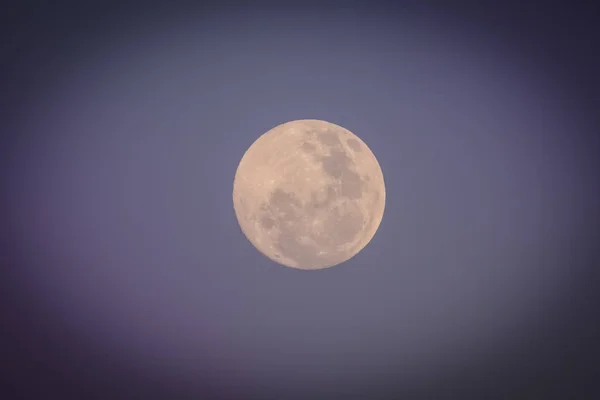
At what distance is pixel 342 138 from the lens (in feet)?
13.7

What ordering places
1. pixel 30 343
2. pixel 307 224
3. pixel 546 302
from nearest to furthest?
1. pixel 307 224
2. pixel 30 343
3. pixel 546 302

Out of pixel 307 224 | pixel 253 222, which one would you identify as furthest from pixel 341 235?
pixel 253 222

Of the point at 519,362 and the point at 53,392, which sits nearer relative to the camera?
the point at 53,392

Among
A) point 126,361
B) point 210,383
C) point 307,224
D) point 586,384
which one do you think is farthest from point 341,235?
point 586,384

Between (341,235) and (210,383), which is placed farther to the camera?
(210,383)

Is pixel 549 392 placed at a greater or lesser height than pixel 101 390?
greater

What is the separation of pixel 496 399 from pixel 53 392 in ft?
13.6

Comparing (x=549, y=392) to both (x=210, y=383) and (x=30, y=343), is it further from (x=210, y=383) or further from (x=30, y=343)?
(x=30, y=343)

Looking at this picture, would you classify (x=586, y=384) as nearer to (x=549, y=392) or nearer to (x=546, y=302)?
(x=549, y=392)

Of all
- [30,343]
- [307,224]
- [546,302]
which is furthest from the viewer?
[546,302]

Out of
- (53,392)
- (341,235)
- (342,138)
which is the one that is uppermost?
(342,138)

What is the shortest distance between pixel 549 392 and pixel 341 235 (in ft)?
8.70

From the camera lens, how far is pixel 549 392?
15.5ft

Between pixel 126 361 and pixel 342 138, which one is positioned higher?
pixel 342 138
